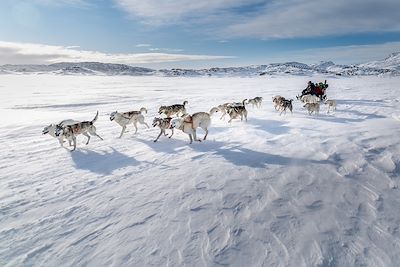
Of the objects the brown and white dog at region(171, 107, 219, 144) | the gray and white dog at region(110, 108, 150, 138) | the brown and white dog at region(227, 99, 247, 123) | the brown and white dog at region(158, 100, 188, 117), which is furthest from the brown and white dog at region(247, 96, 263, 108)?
the brown and white dog at region(171, 107, 219, 144)

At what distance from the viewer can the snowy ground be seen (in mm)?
4742

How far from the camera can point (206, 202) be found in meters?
6.12

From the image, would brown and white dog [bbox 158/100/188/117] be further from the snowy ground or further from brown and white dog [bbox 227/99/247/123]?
the snowy ground

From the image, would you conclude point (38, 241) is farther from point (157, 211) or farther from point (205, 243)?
point (205, 243)

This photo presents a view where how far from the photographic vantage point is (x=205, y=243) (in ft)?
16.2

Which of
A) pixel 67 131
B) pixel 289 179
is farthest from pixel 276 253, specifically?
pixel 67 131

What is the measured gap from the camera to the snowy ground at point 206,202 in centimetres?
474

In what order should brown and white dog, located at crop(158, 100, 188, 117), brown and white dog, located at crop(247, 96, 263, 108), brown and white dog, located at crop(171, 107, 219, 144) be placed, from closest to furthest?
brown and white dog, located at crop(171, 107, 219, 144), brown and white dog, located at crop(158, 100, 188, 117), brown and white dog, located at crop(247, 96, 263, 108)

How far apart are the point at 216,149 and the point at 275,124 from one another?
4598 millimetres

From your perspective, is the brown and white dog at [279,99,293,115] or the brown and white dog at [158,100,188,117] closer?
the brown and white dog at [158,100,188,117]

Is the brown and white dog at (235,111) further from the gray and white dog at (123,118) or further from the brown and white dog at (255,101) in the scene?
the brown and white dog at (255,101)

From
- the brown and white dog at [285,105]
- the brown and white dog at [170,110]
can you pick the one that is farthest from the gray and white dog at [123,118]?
→ the brown and white dog at [285,105]

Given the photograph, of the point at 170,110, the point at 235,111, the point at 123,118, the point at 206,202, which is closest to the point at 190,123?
the point at 123,118

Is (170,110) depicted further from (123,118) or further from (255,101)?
(255,101)
